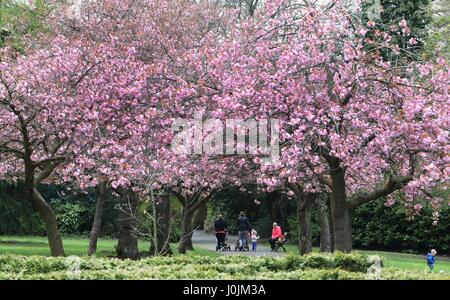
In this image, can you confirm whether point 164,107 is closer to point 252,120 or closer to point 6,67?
point 252,120

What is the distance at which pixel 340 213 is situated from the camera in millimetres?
12008

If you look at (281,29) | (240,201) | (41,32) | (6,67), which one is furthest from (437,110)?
(240,201)

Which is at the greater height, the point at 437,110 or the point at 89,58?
the point at 89,58

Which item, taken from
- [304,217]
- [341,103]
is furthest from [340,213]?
[304,217]

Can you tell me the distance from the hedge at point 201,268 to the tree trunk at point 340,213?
2639 millimetres

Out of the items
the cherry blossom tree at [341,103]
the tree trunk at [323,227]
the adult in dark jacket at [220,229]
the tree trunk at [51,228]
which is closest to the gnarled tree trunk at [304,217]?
the tree trunk at [323,227]

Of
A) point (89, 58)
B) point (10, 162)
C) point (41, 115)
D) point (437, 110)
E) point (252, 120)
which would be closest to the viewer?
point (437, 110)

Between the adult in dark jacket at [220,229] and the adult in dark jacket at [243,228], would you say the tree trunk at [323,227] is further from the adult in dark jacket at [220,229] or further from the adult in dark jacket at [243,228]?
the adult in dark jacket at [220,229]

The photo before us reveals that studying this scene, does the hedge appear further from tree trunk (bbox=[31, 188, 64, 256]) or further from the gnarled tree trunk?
the gnarled tree trunk

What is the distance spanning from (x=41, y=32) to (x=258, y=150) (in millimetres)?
9206

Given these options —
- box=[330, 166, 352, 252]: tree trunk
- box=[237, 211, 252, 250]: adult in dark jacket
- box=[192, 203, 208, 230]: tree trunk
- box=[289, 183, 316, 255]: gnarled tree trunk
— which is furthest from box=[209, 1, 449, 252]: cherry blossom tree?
box=[237, 211, 252, 250]: adult in dark jacket

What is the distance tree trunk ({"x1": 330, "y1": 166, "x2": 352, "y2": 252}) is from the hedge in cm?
264

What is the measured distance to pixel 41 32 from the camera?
1766 centimetres

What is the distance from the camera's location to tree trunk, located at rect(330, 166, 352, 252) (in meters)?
11.9
